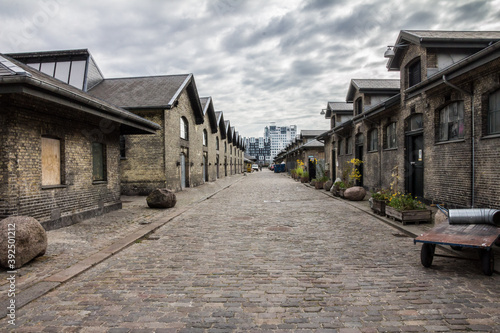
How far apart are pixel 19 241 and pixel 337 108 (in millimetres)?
22532

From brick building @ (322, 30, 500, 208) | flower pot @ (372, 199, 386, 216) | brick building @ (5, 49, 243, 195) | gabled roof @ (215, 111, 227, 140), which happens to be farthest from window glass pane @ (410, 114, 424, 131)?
gabled roof @ (215, 111, 227, 140)

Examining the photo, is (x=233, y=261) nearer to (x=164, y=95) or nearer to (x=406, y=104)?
(x=406, y=104)

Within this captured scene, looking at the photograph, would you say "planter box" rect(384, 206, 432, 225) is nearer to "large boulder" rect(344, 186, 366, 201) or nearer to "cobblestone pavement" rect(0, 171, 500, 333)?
"cobblestone pavement" rect(0, 171, 500, 333)

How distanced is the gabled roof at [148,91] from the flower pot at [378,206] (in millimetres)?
10879

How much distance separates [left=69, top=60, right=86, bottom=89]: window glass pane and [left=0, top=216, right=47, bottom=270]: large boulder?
1759cm

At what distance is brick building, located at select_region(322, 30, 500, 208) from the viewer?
7.56 meters

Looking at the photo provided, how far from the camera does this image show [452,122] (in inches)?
366

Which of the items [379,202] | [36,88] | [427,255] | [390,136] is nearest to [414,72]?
[390,136]

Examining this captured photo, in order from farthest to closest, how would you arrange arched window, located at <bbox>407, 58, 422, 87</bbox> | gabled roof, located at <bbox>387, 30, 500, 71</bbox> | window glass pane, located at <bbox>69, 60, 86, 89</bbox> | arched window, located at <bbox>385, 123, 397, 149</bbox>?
window glass pane, located at <bbox>69, 60, 86, 89</bbox>, arched window, located at <bbox>385, 123, 397, 149</bbox>, arched window, located at <bbox>407, 58, 422, 87</bbox>, gabled roof, located at <bbox>387, 30, 500, 71</bbox>

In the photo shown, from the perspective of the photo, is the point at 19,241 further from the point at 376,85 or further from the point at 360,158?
Answer: the point at 376,85

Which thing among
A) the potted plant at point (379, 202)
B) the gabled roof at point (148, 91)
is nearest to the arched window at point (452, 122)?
the potted plant at point (379, 202)

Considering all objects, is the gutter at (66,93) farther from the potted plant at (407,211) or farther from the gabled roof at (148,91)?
the potted plant at (407,211)

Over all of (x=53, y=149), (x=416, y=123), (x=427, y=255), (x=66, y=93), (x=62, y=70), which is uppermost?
(x=62, y=70)

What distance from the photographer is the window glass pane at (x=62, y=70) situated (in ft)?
68.1
